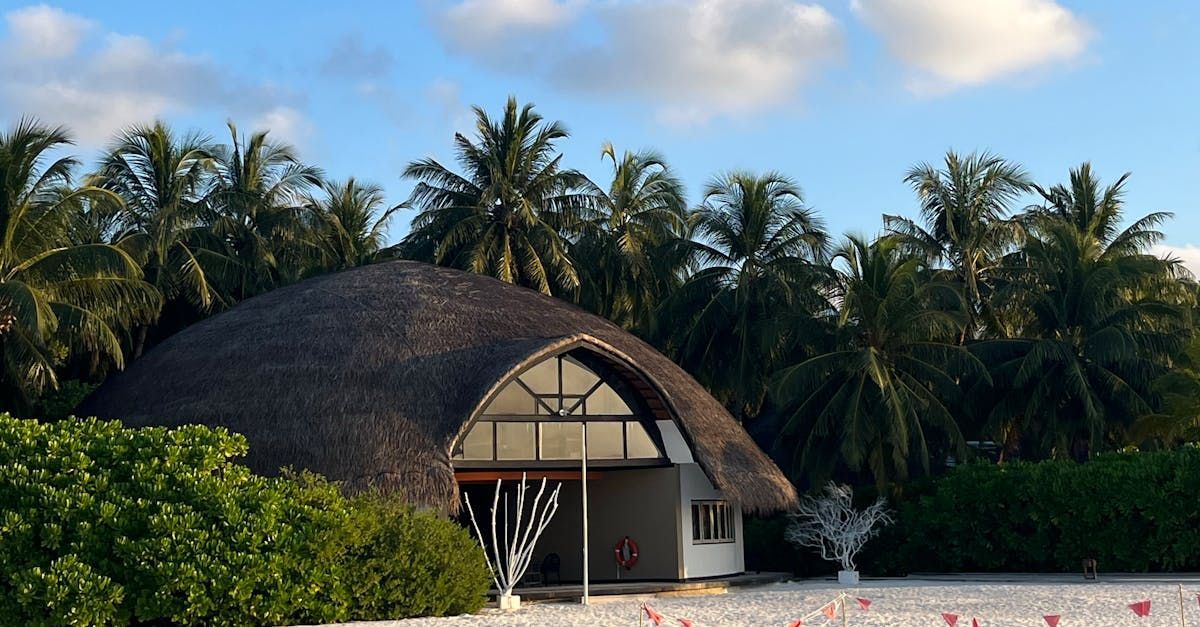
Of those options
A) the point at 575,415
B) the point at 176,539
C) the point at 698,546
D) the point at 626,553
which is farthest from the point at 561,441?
the point at 176,539

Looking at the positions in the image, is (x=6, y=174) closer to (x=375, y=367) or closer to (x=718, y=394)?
(x=375, y=367)

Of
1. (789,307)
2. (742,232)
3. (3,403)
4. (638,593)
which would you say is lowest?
(638,593)

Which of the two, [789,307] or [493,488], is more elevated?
[789,307]

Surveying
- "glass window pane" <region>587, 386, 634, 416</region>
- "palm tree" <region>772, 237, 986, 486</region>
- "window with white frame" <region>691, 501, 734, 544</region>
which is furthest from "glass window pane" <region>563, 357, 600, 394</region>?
"palm tree" <region>772, 237, 986, 486</region>

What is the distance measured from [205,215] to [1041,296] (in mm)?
21190

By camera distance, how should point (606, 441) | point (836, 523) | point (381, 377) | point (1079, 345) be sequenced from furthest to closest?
point (1079, 345)
point (836, 523)
point (606, 441)
point (381, 377)

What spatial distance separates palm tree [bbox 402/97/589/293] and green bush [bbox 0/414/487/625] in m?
15.3

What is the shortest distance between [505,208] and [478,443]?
39.9 feet

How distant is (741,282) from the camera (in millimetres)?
33906

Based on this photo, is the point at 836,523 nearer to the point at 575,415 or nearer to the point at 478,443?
the point at 575,415

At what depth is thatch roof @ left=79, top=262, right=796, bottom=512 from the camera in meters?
22.3

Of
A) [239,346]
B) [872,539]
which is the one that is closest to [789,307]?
[872,539]

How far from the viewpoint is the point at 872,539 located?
31.0m

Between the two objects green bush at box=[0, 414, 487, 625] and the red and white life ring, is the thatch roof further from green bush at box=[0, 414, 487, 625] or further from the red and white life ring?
the red and white life ring
